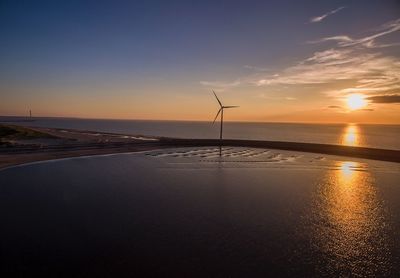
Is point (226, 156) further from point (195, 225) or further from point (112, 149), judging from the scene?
point (195, 225)

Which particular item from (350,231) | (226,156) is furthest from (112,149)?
(350,231)

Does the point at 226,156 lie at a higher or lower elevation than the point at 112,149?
lower

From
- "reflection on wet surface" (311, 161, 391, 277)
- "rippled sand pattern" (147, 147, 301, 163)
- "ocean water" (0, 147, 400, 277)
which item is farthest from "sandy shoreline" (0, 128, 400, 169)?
"reflection on wet surface" (311, 161, 391, 277)

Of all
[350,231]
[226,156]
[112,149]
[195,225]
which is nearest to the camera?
[350,231]

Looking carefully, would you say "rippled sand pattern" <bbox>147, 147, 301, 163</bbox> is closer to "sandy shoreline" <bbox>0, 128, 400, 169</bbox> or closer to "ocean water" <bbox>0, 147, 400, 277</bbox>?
"sandy shoreline" <bbox>0, 128, 400, 169</bbox>

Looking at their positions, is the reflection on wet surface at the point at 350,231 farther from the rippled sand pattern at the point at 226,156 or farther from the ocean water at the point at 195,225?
the rippled sand pattern at the point at 226,156

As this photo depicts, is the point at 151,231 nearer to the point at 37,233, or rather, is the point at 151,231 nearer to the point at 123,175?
the point at 37,233
